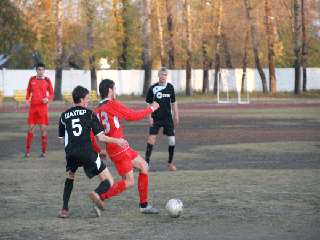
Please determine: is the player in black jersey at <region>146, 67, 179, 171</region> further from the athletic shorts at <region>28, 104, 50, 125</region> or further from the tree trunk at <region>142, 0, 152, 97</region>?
the tree trunk at <region>142, 0, 152, 97</region>

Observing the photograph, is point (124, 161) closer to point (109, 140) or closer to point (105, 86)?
point (109, 140)

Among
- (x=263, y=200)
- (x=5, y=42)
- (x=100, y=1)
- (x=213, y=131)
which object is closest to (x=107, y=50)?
(x=100, y=1)

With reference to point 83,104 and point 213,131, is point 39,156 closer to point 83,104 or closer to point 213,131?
point 83,104

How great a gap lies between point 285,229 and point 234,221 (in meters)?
0.66

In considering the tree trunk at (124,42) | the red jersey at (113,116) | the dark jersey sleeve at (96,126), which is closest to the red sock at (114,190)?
the red jersey at (113,116)

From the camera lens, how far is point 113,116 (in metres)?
6.39

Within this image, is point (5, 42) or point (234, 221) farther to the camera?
point (5, 42)

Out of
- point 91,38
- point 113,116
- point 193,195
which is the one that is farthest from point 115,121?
point 91,38

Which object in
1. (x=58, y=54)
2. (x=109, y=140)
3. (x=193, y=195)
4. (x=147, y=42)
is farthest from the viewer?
(x=147, y=42)

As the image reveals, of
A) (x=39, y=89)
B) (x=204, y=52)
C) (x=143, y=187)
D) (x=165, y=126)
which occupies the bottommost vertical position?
(x=143, y=187)

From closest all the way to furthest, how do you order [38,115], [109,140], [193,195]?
[109,140]
[193,195]
[38,115]

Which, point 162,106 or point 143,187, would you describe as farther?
point 162,106

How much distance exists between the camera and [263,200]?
7445 mm

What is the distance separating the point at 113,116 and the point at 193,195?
2.21 metres
